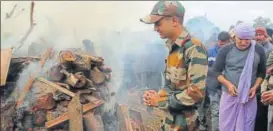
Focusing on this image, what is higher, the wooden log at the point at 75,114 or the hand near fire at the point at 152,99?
the hand near fire at the point at 152,99

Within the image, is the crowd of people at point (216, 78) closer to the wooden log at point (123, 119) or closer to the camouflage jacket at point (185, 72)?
the camouflage jacket at point (185, 72)

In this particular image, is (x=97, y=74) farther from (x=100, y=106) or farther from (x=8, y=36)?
(x=8, y=36)

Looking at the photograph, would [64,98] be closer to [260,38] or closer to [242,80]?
[242,80]

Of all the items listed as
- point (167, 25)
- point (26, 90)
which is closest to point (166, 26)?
point (167, 25)

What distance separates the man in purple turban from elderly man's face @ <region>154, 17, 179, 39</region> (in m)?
1.38

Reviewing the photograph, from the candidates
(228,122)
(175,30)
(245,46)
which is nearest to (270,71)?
(245,46)

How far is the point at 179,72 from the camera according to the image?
3.25m

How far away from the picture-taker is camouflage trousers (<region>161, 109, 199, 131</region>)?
3316 mm

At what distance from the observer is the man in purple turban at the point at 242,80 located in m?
4.49

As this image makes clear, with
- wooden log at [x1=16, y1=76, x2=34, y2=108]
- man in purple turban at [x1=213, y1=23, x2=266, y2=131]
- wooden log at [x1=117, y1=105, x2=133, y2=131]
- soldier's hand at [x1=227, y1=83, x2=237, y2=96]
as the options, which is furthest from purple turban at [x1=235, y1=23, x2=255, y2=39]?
wooden log at [x1=16, y1=76, x2=34, y2=108]

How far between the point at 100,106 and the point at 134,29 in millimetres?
4597

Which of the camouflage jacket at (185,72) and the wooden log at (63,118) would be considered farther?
the wooden log at (63,118)

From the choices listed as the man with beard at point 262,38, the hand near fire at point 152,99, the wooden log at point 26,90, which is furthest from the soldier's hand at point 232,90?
the wooden log at point 26,90

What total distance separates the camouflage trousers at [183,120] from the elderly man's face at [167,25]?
0.56 meters
